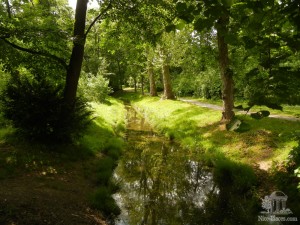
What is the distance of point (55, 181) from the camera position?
8.62m

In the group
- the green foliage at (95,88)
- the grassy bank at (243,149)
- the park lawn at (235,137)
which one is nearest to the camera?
the grassy bank at (243,149)

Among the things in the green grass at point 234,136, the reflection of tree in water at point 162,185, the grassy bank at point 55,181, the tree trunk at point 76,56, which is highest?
the tree trunk at point 76,56

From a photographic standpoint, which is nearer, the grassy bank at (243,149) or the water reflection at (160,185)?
the water reflection at (160,185)

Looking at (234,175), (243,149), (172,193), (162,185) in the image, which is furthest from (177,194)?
(243,149)

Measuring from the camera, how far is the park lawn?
35.7 feet

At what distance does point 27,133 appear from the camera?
416 inches

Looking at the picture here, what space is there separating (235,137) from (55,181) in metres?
8.18

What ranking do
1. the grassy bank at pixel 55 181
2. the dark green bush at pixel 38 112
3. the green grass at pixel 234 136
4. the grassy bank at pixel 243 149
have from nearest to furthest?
1. the grassy bank at pixel 55 181
2. the grassy bank at pixel 243 149
3. the dark green bush at pixel 38 112
4. the green grass at pixel 234 136

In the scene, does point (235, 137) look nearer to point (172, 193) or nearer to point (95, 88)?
point (172, 193)

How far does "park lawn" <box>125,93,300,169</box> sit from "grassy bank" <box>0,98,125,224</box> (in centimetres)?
432

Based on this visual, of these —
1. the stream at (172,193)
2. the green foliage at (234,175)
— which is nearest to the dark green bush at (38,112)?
the stream at (172,193)

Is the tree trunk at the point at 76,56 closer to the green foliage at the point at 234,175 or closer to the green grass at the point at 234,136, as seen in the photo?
the green foliage at the point at 234,175

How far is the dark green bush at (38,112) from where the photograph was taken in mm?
10391

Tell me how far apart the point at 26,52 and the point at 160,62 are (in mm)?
17609
